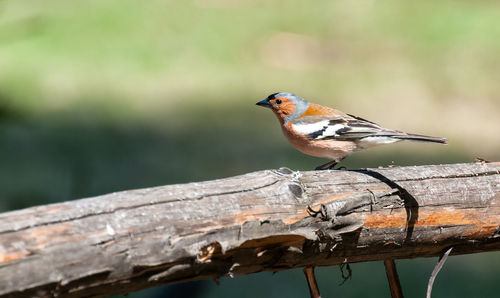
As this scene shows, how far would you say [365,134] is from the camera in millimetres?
3566

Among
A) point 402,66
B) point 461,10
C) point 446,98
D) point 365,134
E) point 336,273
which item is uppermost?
point 461,10

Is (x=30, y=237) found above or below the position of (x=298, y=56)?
below

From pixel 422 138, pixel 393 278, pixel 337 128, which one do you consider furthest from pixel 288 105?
pixel 393 278

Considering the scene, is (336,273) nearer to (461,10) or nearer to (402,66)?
(402,66)

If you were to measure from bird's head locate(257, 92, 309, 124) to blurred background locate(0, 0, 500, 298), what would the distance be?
61.4 inches

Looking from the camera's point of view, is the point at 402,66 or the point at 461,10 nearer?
the point at 402,66

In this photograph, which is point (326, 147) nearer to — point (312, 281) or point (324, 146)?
point (324, 146)

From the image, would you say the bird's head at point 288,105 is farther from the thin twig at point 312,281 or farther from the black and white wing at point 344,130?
the thin twig at point 312,281

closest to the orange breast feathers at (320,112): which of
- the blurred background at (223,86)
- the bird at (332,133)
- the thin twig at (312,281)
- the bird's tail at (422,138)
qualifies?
the bird at (332,133)

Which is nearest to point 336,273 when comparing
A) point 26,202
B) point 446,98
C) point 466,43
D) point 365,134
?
point 365,134

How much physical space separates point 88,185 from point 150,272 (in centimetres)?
385

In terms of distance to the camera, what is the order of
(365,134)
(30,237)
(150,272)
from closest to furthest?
1. (30,237)
2. (150,272)
3. (365,134)

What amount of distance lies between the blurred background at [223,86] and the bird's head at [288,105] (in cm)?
156

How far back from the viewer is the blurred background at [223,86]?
6.02 m
